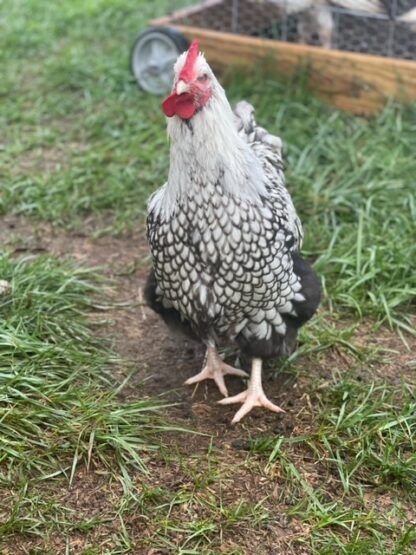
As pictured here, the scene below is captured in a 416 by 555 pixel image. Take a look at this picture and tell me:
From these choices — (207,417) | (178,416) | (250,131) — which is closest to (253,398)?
(207,417)

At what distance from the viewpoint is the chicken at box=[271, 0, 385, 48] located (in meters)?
5.49

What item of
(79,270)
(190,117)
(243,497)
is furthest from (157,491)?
(79,270)

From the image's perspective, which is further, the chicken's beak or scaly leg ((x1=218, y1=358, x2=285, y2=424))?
scaly leg ((x1=218, y1=358, x2=285, y2=424))

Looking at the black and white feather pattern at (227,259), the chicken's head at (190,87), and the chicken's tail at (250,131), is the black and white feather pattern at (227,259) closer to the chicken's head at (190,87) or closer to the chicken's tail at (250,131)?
the chicken's head at (190,87)

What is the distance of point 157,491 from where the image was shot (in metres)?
2.72

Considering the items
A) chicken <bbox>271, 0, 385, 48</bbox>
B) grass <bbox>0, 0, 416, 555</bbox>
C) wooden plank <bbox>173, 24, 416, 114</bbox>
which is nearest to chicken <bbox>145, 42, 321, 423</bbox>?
grass <bbox>0, 0, 416, 555</bbox>

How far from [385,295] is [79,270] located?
58.1 inches

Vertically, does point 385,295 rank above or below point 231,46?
below

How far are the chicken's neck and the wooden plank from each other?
105 inches

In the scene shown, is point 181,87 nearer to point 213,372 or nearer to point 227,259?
point 227,259

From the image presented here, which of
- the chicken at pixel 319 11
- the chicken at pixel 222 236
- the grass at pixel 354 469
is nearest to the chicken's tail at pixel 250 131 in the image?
the chicken at pixel 222 236

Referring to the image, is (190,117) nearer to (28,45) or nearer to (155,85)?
(155,85)

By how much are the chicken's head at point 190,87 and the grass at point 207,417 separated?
1.10 m

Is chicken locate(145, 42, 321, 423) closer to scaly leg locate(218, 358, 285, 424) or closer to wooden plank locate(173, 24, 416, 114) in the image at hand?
scaly leg locate(218, 358, 285, 424)
